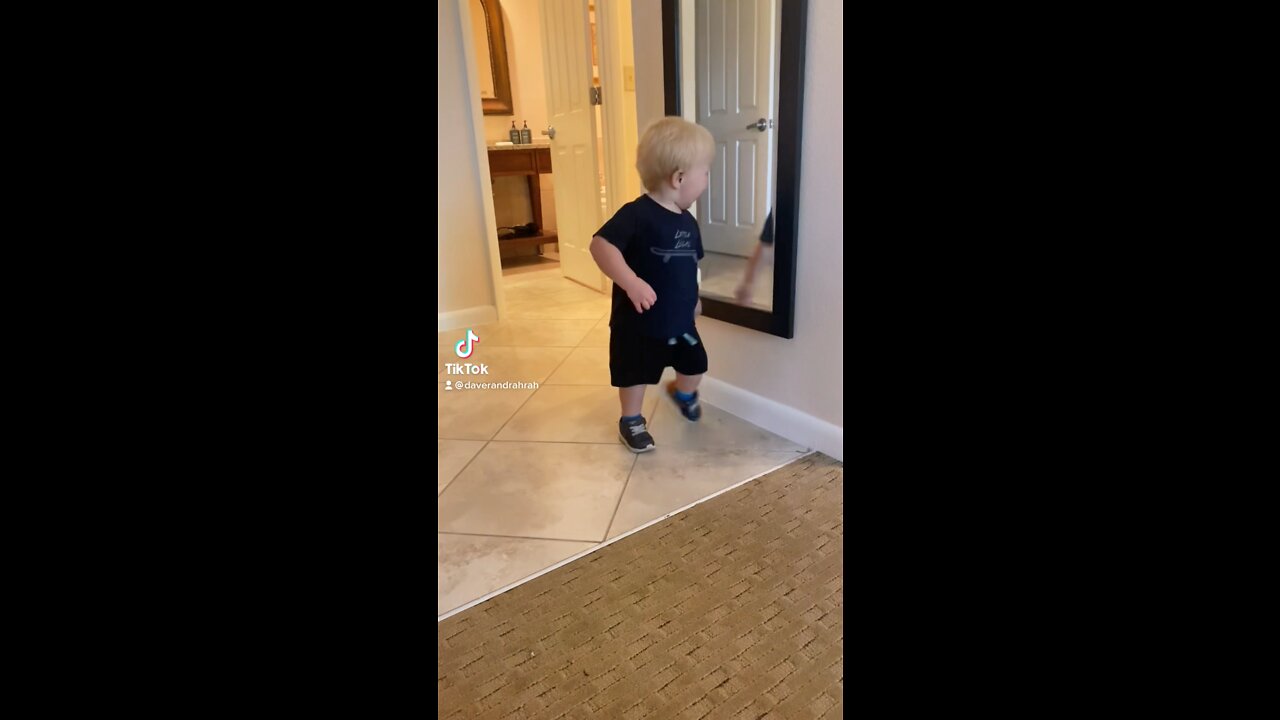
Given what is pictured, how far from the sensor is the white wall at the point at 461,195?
2510 mm

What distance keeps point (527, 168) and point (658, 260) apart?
8.80ft

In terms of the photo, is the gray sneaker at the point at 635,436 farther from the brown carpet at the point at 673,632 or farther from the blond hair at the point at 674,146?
the blond hair at the point at 674,146

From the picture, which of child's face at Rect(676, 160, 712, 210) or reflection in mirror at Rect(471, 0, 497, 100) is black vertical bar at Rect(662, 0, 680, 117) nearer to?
child's face at Rect(676, 160, 712, 210)

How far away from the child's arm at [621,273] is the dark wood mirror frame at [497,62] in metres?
2.99

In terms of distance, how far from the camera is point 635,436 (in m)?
1.56

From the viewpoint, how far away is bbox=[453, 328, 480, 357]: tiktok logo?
2.27 meters

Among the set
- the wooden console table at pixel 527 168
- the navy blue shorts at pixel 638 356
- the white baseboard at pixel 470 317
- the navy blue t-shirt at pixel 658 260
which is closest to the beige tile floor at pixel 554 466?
the navy blue shorts at pixel 638 356

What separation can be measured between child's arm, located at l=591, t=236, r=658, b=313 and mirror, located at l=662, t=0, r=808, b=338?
275 mm

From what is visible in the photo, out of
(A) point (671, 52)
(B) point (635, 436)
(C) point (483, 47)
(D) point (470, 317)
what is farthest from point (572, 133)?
(B) point (635, 436)

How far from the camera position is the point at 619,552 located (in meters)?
1.14
